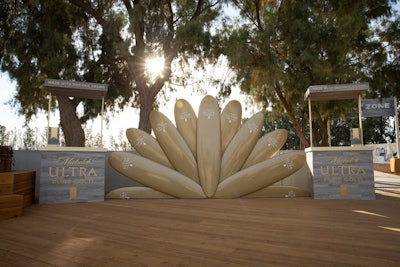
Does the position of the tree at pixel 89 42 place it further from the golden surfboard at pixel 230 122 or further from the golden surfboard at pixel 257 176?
the golden surfboard at pixel 257 176

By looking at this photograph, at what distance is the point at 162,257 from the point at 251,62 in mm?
8125

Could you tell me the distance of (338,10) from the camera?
365 inches

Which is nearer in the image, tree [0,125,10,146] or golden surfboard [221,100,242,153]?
golden surfboard [221,100,242,153]

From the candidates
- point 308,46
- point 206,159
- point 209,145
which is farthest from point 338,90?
point 308,46

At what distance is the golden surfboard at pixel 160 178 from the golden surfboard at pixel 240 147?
725 mm

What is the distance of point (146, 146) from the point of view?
20.6ft

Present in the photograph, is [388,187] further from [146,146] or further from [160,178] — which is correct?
[146,146]

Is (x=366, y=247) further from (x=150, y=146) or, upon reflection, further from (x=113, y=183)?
(x=113, y=183)

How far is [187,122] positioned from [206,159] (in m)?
1.02

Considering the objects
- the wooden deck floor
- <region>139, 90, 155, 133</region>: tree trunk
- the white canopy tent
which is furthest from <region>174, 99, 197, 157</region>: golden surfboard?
<region>139, 90, 155, 133</region>: tree trunk

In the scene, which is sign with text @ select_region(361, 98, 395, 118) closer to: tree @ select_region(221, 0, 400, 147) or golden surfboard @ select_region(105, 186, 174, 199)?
tree @ select_region(221, 0, 400, 147)

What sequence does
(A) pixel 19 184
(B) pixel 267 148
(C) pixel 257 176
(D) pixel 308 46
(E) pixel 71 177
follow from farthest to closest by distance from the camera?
(D) pixel 308 46, (B) pixel 267 148, (C) pixel 257 176, (E) pixel 71 177, (A) pixel 19 184

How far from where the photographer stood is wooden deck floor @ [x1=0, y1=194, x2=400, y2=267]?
2.13 m

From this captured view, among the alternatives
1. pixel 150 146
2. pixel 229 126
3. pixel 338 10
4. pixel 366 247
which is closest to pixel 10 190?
pixel 150 146
